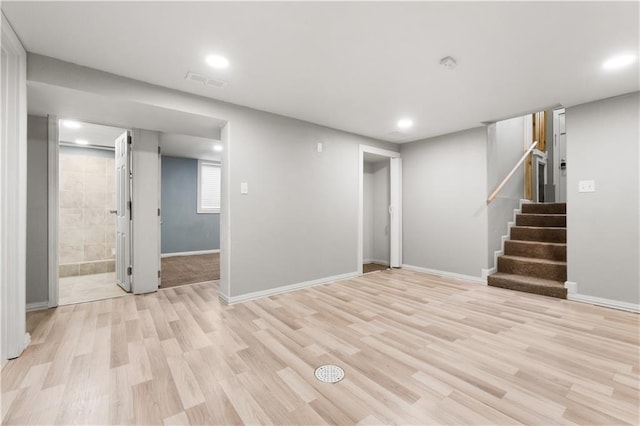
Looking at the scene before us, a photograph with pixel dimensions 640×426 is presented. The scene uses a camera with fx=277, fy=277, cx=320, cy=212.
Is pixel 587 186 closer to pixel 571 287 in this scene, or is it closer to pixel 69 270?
pixel 571 287

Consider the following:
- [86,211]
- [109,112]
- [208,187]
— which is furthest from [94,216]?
[109,112]

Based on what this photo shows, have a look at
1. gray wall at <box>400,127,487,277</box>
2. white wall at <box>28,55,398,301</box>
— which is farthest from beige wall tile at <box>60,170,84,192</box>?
gray wall at <box>400,127,487,277</box>

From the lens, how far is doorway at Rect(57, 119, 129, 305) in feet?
14.7

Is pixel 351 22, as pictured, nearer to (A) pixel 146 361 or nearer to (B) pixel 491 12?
(B) pixel 491 12

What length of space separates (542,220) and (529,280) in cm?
147

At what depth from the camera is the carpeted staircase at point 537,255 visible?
143 inches

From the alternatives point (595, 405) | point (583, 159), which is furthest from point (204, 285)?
point (583, 159)

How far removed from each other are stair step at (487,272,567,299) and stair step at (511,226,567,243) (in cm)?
85

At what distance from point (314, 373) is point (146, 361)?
3.93 feet

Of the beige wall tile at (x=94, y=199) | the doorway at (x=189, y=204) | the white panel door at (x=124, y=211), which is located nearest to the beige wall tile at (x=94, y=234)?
the beige wall tile at (x=94, y=199)

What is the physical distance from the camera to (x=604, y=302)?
3057 millimetres

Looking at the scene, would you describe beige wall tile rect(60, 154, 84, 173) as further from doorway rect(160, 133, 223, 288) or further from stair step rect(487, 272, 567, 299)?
stair step rect(487, 272, 567, 299)

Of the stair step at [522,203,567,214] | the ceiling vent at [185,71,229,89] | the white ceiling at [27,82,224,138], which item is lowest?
the stair step at [522,203,567,214]

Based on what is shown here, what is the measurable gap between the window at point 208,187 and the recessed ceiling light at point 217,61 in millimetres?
5224
